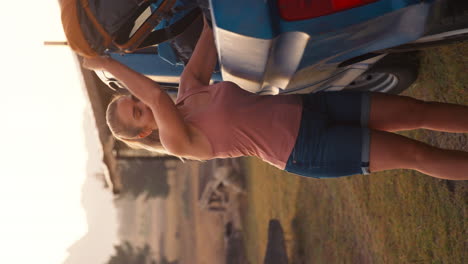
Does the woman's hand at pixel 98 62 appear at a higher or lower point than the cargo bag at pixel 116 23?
lower

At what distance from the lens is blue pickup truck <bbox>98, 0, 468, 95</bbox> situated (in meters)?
1.29

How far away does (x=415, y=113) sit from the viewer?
5.42 feet

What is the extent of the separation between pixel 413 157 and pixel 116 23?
4.84 feet

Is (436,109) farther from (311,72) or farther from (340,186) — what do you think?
(340,186)

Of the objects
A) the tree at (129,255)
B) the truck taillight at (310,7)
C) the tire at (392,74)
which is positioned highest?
the truck taillight at (310,7)

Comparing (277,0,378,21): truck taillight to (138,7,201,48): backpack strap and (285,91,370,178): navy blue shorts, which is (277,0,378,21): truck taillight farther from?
(138,7,201,48): backpack strap

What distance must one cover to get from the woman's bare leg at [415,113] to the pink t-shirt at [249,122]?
411mm

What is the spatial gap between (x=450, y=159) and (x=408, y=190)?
1.33 meters

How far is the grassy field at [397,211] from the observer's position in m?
2.25

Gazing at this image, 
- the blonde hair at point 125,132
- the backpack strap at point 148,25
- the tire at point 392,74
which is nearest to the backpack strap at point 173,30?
the backpack strap at point 148,25

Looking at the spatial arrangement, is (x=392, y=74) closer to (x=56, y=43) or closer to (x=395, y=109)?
(x=395, y=109)

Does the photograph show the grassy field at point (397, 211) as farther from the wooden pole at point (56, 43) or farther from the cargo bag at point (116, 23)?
the wooden pole at point (56, 43)

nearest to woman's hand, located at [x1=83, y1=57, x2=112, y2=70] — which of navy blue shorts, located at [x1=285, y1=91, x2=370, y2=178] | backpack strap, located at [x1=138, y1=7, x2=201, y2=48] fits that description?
backpack strap, located at [x1=138, y1=7, x2=201, y2=48]

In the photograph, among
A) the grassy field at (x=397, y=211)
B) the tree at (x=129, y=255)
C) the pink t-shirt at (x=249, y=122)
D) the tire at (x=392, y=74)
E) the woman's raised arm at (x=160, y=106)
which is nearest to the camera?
the woman's raised arm at (x=160, y=106)
